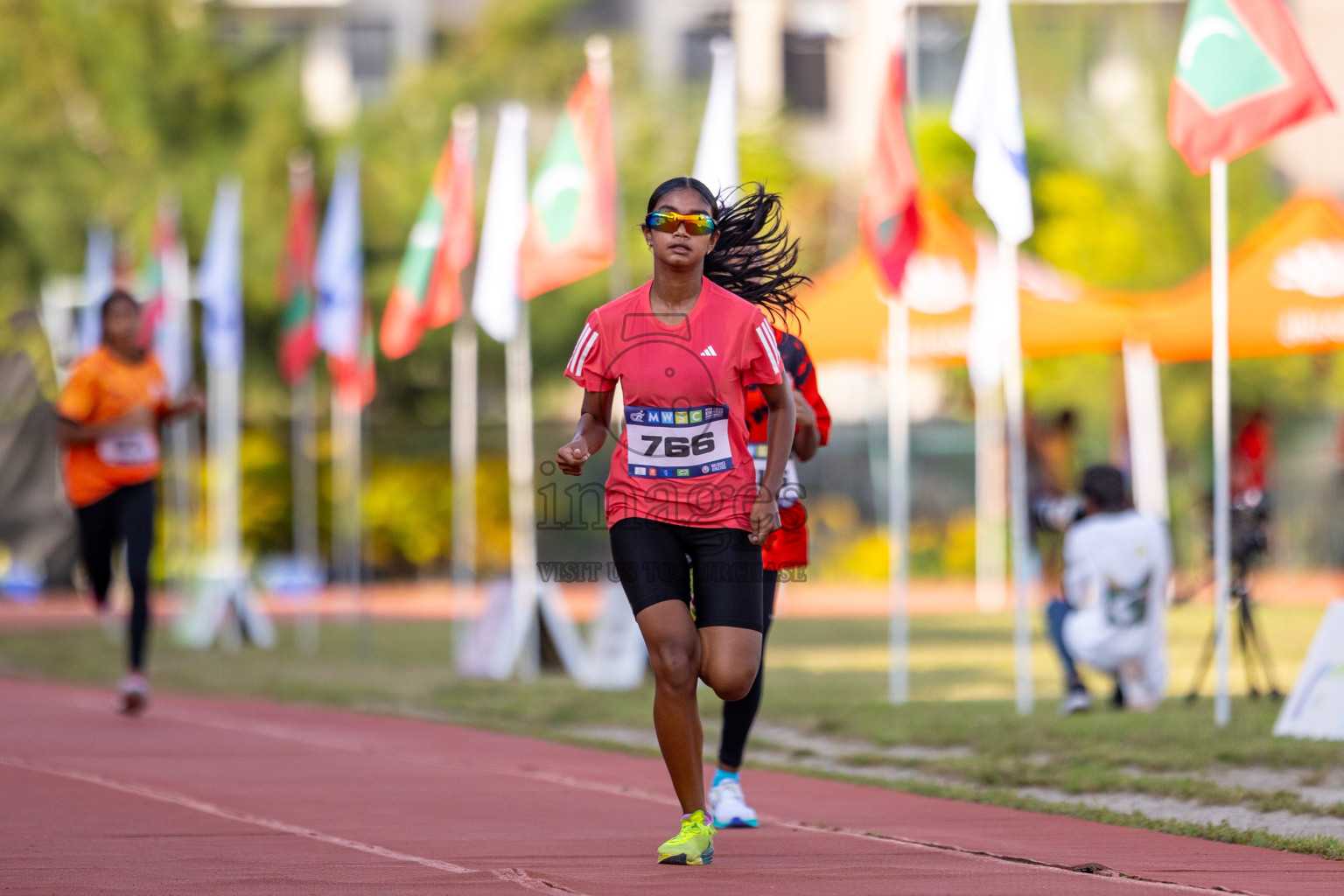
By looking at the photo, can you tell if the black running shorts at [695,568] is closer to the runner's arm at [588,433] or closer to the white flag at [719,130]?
the runner's arm at [588,433]

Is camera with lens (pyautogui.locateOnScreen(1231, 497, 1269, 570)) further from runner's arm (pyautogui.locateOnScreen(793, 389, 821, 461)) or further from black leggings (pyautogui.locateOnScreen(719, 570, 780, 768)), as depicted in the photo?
black leggings (pyautogui.locateOnScreen(719, 570, 780, 768))

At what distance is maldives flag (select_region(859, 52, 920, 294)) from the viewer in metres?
12.7

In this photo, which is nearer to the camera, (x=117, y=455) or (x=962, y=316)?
(x=117, y=455)

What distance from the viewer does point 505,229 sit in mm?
14930

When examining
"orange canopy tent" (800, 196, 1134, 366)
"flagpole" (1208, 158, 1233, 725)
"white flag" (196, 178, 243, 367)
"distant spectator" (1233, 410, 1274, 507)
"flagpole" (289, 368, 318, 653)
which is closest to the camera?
"flagpole" (1208, 158, 1233, 725)

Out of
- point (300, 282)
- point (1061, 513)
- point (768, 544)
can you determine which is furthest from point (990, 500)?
point (768, 544)

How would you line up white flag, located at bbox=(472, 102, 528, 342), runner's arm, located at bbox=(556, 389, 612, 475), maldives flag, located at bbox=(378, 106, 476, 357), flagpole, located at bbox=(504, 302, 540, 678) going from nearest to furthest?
1. runner's arm, located at bbox=(556, 389, 612, 475)
2. flagpole, located at bbox=(504, 302, 540, 678)
3. white flag, located at bbox=(472, 102, 528, 342)
4. maldives flag, located at bbox=(378, 106, 476, 357)

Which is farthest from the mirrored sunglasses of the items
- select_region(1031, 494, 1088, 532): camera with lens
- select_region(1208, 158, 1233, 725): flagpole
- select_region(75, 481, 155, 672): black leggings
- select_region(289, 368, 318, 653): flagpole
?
select_region(289, 368, 318, 653): flagpole

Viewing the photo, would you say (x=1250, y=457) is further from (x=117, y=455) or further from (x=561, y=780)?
(x=561, y=780)

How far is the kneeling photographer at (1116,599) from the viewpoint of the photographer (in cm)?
1085

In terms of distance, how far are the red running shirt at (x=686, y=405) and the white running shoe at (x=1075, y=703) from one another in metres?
5.18

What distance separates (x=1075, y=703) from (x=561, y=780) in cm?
349

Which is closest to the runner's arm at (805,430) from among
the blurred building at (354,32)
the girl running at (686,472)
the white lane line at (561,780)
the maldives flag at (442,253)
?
the girl running at (686,472)

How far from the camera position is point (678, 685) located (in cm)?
598
